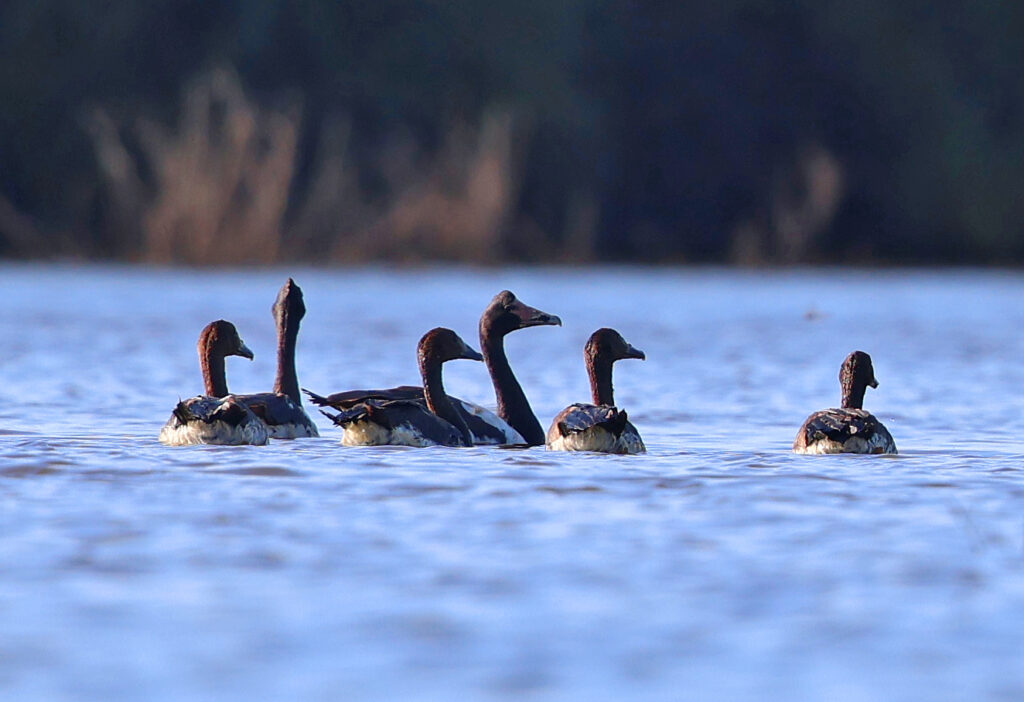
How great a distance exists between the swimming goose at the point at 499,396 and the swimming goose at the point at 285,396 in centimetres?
16

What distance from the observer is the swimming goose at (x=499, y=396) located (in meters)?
9.91

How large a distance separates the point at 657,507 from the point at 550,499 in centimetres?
43

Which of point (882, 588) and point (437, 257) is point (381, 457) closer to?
point (882, 588)

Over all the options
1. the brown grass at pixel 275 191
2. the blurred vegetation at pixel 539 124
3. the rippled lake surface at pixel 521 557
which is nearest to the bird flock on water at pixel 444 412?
the rippled lake surface at pixel 521 557

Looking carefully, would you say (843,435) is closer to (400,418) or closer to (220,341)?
(400,418)

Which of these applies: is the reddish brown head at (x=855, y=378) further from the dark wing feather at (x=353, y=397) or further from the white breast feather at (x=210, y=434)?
the white breast feather at (x=210, y=434)

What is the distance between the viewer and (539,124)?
1241 inches

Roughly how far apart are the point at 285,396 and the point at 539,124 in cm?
2176

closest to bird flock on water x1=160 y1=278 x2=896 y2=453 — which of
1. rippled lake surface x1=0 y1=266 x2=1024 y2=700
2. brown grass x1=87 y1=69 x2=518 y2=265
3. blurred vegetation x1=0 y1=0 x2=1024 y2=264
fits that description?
rippled lake surface x1=0 y1=266 x2=1024 y2=700

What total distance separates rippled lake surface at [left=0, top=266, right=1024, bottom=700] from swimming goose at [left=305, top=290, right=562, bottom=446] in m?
0.37

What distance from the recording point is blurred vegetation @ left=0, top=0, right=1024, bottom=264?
91.5 feet

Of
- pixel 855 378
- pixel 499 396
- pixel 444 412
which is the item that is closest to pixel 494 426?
pixel 444 412

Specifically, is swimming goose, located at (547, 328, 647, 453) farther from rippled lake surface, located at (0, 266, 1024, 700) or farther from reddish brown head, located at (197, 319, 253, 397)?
reddish brown head, located at (197, 319, 253, 397)

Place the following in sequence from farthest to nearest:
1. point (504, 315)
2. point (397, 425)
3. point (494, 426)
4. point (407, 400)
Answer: point (504, 315) → point (494, 426) → point (407, 400) → point (397, 425)
